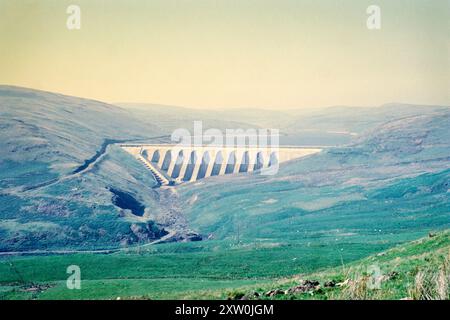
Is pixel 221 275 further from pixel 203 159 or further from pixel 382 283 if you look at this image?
pixel 203 159

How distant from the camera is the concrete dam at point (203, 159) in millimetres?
40625

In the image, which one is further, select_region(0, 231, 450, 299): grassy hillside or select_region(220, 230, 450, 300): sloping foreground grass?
select_region(0, 231, 450, 299): grassy hillside

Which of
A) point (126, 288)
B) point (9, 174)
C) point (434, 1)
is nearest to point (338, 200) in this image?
point (434, 1)

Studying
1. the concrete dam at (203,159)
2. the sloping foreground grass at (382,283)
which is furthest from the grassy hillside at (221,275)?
the concrete dam at (203,159)

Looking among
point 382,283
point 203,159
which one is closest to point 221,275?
point 382,283

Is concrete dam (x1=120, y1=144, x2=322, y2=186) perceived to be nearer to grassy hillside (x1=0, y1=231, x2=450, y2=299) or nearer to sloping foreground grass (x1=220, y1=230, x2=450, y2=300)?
grassy hillside (x1=0, y1=231, x2=450, y2=299)

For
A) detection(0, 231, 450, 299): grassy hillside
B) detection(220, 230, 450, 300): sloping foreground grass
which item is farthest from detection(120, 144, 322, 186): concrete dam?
detection(220, 230, 450, 300): sloping foreground grass

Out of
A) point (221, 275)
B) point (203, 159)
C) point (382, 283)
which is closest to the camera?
point (382, 283)

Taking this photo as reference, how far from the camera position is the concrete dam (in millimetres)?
40625

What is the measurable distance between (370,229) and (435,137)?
9.08m

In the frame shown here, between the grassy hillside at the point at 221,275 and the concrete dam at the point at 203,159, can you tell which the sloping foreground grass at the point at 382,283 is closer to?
the grassy hillside at the point at 221,275

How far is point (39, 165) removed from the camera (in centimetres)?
3941

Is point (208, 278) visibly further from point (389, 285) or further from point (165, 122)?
point (165, 122)

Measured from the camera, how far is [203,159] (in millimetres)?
43844
